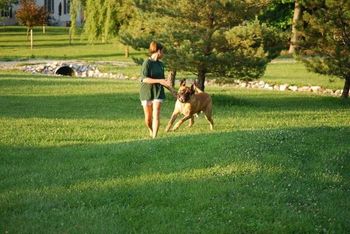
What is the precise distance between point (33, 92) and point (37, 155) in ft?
40.2

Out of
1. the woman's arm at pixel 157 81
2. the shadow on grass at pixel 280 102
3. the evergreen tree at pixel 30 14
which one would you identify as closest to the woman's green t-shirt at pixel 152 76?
the woman's arm at pixel 157 81

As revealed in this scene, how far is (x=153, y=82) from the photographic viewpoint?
11.6 m

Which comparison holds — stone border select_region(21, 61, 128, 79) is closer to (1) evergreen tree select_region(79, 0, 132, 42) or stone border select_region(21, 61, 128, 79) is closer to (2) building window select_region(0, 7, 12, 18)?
(1) evergreen tree select_region(79, 0, 132, 42)

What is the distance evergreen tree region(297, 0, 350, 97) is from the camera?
893 inches

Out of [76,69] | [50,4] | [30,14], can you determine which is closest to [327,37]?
[76,69]

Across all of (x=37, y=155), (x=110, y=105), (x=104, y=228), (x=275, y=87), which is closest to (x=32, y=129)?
(x=37, y=155)

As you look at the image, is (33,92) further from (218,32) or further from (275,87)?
(275,87)

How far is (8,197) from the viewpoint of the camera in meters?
7.57

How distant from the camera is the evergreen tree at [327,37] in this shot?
893 inches

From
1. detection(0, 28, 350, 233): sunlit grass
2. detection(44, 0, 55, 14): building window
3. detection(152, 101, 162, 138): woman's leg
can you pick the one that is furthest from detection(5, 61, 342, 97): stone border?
detection(44, 0, 55, 14): building window

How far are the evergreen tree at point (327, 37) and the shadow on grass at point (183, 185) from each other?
12.4 metres

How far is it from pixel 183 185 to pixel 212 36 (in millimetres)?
12645

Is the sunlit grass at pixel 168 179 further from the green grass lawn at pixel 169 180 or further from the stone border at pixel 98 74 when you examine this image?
the stone border at pixel 98 74

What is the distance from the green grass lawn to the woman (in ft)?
3.76
